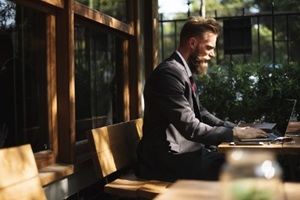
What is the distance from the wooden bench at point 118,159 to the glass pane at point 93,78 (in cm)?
37

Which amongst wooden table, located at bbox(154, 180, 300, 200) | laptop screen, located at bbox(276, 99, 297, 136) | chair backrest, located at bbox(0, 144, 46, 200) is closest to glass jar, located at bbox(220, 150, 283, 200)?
wooden table, located at bbox(154, 180, 300, 200)

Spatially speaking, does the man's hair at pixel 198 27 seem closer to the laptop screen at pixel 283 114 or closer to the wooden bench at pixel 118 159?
the wooden bench at pixel 118 159

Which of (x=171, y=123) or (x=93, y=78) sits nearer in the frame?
(x=171, y=123)

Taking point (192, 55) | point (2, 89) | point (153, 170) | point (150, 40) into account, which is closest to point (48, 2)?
point (2, 89)

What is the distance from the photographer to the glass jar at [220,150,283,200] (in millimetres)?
829

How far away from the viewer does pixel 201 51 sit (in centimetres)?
316

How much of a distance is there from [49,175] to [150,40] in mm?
2661

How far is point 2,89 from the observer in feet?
10.3

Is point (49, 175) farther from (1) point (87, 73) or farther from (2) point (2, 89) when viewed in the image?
(1) point (87, 73)

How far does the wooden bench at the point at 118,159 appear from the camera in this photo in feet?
9.14

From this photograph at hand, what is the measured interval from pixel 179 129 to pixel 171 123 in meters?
0.10

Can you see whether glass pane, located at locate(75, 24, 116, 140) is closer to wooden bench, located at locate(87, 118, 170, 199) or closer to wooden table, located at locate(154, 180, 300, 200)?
wooden bench, located at locate(87, 118, 170, 199)

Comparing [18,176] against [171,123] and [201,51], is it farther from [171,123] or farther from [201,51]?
[201,51]

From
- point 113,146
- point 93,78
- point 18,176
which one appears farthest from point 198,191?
point 93,78
